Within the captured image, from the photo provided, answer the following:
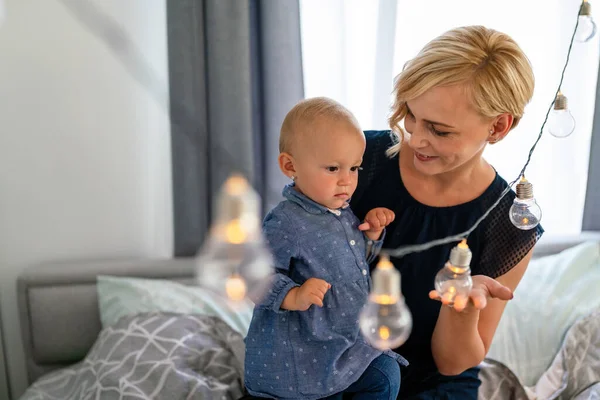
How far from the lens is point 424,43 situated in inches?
76.8

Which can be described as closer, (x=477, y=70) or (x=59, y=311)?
(x=477, y=70)

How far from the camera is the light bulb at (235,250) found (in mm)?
731

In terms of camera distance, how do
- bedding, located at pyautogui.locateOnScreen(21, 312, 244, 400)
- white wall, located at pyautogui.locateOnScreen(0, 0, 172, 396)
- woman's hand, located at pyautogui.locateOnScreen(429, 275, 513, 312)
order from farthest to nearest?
white wall, located at pyautogui.locateOnScreen(0, 0, 172, 396), bedding, located at pyautogui.locateOnScreen(21, 312, 244, 400), woman's hand, located at pyautogui.locateOnScreen(429, 275, 513, 312)

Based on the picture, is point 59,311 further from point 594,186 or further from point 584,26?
point 594,186

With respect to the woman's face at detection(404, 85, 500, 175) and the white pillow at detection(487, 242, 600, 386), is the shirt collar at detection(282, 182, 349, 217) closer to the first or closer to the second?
the woman's face at detection(404, 85, 500, 175)

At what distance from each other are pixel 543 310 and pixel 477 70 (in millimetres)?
992

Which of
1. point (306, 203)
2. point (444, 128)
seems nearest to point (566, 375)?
point (444, 128)

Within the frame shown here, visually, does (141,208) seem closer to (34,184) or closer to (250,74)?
(34,184)

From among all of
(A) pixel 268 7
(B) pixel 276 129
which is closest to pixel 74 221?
(B) pixel 276 129

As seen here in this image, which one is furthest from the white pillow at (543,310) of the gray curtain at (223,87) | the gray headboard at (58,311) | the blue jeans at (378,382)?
the gray headboard at (58,311)

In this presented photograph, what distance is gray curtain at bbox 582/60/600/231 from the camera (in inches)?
79.9

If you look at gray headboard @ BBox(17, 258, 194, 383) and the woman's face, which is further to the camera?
gray headboard @ BBox(17, 258, 194, 383)

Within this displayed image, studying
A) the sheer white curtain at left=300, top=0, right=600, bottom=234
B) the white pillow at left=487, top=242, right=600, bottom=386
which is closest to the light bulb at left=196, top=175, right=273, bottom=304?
the white pillow at left=487, top=242, right=600, bottom=386

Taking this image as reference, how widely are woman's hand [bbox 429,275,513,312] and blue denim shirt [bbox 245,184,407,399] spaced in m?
0.19
